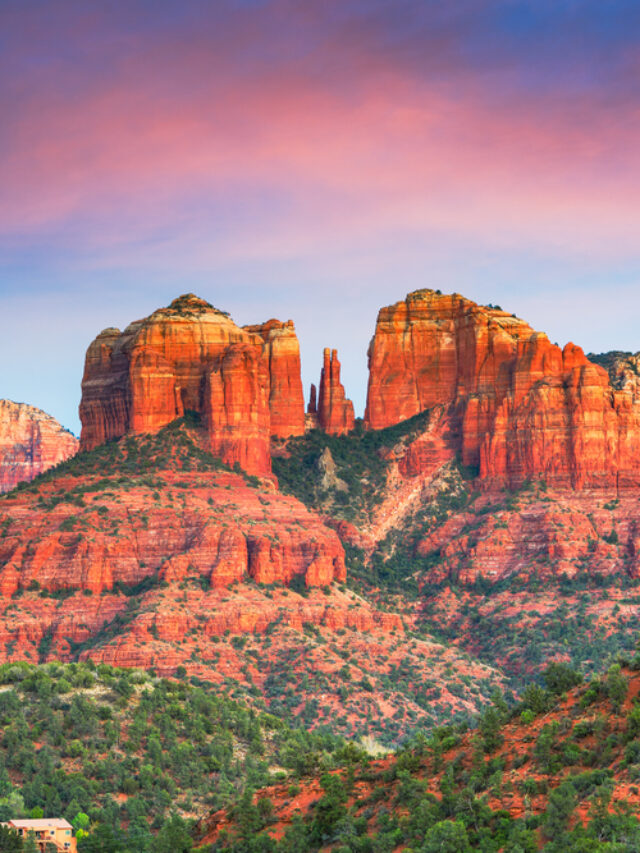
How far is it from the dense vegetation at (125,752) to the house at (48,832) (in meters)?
1.18

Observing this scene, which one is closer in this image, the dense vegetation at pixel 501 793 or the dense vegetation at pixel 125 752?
the dense vegetation at pixel 501 793

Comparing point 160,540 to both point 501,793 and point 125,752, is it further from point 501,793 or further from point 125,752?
point 501,793

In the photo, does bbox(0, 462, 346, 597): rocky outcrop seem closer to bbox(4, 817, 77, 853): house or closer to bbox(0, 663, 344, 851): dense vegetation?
bbox(0, 663, 344, 851): dense vegetation

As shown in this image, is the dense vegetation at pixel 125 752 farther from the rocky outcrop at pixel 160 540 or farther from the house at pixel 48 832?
the rocky outcrop at pixel 160 540

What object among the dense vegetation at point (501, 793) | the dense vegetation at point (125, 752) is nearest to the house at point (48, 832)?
the dense vegetation at point (125, 752)

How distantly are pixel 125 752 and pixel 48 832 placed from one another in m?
20.2

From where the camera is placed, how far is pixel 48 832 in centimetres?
9681

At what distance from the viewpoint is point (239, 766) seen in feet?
400

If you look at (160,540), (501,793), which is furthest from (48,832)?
(160,540)

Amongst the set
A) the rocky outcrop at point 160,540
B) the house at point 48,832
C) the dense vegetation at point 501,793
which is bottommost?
the house at point 48,832

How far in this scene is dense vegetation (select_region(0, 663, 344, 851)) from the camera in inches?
4188

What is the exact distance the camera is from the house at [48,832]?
9562 centimetres

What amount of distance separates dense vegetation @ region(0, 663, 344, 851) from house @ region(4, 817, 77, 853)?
1.18m

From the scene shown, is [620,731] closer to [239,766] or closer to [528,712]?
[528,712]
